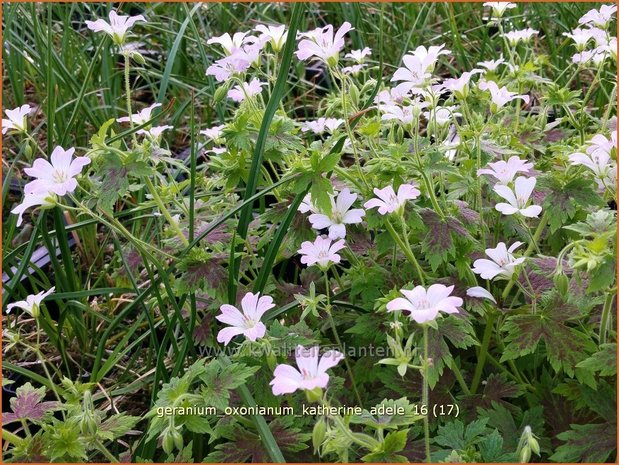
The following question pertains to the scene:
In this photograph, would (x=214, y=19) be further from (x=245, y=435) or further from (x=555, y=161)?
(x=245, y=435)

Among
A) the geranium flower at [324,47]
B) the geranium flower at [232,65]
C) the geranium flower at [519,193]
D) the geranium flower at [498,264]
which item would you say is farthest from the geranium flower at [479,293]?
the geranium flower at [232,65]

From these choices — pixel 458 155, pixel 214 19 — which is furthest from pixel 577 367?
pixel 214 19

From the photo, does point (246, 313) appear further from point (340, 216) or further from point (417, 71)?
point (417, 71)

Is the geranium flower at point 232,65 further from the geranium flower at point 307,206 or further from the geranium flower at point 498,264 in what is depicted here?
the geranium flower at point 498,264

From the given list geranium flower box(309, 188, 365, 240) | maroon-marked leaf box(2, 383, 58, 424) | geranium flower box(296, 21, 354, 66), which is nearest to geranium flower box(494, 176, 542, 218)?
geranium flower box(309, 188, 365, 240)

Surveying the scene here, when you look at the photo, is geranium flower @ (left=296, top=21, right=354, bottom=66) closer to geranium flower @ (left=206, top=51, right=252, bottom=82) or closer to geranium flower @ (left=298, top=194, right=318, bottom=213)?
geranium flower @ (left=206, top=51, right=252, bottom=82)

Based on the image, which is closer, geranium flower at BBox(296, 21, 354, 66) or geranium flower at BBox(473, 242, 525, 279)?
geranium flower at BBox(473, 242, 525, 279)
